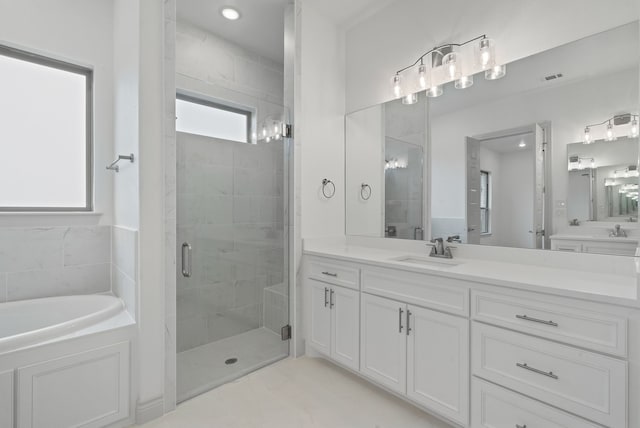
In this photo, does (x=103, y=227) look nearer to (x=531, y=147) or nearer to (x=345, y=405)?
(x=345, y=405)

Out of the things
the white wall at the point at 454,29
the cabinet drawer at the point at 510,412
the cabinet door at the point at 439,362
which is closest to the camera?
the cabinet drawer at the point at 510,412

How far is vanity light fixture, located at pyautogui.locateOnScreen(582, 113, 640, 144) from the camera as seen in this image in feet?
4.82

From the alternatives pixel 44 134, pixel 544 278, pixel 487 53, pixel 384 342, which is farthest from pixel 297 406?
pixel 44 134

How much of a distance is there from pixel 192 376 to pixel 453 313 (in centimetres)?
175

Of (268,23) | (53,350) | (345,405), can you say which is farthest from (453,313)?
(268,23)

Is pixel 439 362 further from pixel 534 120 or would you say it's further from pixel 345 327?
pixel 534 120

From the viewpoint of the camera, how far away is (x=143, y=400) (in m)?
1.66

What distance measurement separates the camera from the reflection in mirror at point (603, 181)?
1.50 meters

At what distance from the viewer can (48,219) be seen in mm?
2115

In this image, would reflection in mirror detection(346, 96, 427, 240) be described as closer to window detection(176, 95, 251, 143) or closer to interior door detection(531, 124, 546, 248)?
interior door detection(531, 124, 546, 248)

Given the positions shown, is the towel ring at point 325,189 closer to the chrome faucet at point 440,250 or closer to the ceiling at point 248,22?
the chrome faucet at point 440,250

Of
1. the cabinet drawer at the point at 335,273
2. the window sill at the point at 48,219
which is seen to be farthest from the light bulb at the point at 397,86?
the window sill at the point at 48,219

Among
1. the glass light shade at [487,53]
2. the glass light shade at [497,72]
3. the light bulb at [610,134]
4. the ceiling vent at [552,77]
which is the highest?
the glass light shade at [487,53]

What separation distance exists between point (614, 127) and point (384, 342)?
1.69 metres
